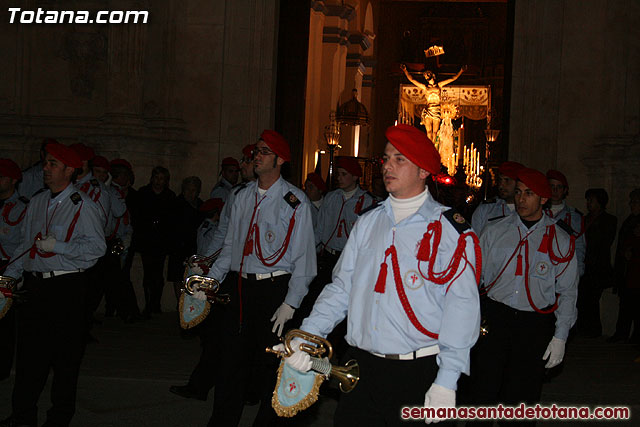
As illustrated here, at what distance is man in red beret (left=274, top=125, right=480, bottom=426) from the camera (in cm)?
414

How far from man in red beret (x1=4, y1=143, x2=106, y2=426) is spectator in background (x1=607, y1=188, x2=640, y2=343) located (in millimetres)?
7504

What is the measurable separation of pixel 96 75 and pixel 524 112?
6948mm

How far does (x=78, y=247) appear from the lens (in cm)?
670

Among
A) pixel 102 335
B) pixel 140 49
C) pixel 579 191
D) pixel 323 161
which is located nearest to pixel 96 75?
pixel 140 49

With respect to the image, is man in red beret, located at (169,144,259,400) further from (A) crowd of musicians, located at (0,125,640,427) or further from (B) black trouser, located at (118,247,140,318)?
(B) black trouser, located at (118,247,140,318)

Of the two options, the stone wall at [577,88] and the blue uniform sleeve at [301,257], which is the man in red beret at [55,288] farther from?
the stone wall at [577,88]

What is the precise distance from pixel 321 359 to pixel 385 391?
0.35 metres

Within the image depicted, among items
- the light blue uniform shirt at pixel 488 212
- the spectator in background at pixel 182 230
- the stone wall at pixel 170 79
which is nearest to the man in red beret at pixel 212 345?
the light blue uniform shirt at pixel 488 212

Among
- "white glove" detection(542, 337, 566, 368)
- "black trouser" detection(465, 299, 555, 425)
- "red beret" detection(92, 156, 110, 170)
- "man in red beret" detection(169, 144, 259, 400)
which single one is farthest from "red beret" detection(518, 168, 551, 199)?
"red beret" detection(92, 156, 110, 170)

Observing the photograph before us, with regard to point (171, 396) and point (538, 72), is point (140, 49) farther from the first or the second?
point (171, 396)

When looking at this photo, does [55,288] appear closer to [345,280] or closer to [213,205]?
[345,280]

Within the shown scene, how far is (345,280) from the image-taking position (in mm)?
4496

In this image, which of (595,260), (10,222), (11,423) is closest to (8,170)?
(10,222)

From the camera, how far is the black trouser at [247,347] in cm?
612
